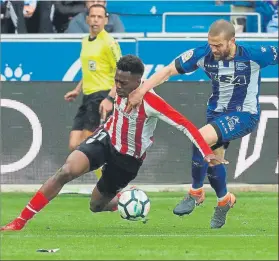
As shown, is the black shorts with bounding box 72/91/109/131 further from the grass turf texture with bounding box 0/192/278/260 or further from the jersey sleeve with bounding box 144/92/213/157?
the jersey sleeve with bounding box 144/92/213/157

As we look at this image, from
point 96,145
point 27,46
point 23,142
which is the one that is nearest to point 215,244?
point 96,145

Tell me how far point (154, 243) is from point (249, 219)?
286 cm

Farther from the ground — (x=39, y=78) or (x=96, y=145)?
(x=96, y=145)

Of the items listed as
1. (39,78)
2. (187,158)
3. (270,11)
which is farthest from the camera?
(270,11)

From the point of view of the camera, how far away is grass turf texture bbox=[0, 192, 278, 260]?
340 inches

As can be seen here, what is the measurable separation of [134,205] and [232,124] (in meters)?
1.33

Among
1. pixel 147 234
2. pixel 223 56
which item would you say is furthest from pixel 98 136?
pixel 223 56

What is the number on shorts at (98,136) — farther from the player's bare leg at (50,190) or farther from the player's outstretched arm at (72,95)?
the player's outstretched arm at (72,95)

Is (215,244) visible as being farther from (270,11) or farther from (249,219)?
(270,11)

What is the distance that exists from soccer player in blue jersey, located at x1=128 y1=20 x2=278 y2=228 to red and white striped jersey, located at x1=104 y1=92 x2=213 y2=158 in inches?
20.9

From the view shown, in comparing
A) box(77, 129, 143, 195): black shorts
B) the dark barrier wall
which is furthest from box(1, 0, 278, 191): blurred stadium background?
box(77, 129, 143, 195): black shorts

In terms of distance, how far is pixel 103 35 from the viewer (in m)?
14.8

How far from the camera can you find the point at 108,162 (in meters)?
11.1

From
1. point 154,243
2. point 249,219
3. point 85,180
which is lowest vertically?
point 85,180
